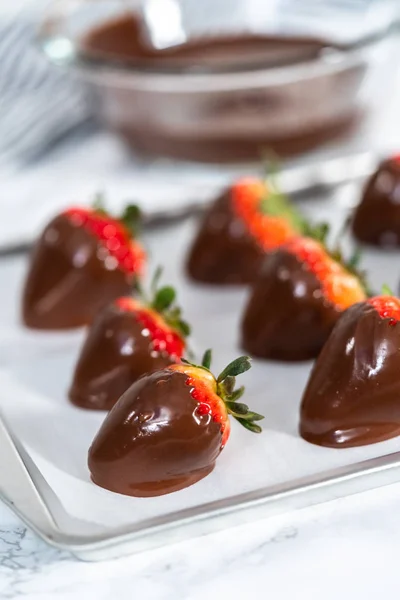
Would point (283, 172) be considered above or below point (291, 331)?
below

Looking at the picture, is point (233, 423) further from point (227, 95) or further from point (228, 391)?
point (227, 95)

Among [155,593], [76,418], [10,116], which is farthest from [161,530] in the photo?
[10,116]

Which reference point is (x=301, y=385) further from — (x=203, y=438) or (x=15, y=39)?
(x=15, y=39)

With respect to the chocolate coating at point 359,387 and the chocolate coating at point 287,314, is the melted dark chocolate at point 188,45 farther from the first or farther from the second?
the chocolate coating at point 359,387

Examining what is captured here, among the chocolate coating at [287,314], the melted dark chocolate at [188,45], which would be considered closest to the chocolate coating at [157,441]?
the chocolate coating at [287,314]

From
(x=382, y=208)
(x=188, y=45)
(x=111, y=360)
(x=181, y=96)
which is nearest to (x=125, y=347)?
(x=111, y=360)

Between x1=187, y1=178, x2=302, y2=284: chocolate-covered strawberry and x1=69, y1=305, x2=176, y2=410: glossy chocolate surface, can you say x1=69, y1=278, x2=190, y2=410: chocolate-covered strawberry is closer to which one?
x1=69, y1=305, x2=176, y2=410: glossy chocolate surface
